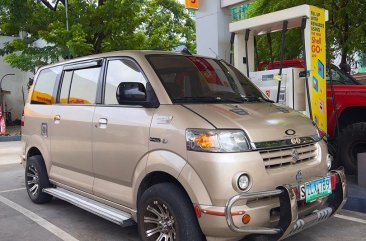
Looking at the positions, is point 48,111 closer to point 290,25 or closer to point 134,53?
point 134,53

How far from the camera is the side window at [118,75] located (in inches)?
176

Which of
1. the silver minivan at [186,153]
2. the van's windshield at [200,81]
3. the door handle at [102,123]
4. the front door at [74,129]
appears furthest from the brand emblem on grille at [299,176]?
the front door at [74,129]

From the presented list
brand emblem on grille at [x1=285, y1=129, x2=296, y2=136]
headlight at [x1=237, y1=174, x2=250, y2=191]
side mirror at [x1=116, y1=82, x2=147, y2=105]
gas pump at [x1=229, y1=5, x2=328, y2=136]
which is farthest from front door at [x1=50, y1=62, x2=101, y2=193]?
gas pump at [x1=229, y1=5, x2=328, y2=136]

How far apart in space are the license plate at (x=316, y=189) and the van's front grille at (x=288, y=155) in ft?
0.71

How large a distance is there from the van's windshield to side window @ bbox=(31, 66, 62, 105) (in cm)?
196

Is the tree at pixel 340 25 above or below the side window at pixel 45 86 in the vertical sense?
above

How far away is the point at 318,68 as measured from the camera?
21.7 feet

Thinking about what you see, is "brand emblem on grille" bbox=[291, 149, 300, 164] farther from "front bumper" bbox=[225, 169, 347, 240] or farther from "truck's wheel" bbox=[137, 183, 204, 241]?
"truck's wheel" bbox=[137, 183, 204, 241]

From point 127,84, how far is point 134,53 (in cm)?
57

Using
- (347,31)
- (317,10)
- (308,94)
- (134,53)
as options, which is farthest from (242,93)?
(347,31)

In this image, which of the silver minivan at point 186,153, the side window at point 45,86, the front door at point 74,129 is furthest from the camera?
the side window at point 45,86

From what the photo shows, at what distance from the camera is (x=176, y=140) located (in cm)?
376

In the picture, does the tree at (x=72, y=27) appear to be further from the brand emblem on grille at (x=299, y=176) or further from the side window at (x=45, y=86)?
the brand emblem on grille at (x=299, y=176)

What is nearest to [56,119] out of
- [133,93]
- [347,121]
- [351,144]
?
[133,93]
